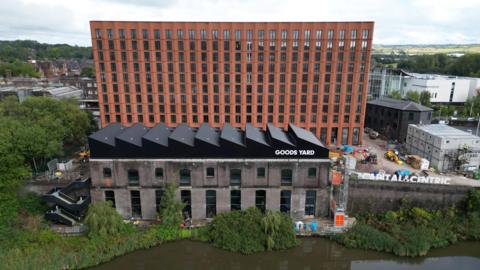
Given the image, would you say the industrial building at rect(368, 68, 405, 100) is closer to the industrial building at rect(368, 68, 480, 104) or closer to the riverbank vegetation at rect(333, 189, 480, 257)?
the industrial building at rect(368, 68, 480, 104)

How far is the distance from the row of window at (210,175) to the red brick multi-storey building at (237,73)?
2582 centimetres

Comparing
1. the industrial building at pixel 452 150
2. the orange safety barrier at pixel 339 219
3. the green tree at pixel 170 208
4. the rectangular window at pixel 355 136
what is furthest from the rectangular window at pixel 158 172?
the rectangular window at pixel 355 136

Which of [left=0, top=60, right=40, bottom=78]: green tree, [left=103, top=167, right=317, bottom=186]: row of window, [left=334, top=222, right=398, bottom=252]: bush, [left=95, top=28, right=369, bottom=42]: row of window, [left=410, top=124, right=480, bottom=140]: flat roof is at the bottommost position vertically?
[left=334, top=222, right=398, bottom=252]: bush

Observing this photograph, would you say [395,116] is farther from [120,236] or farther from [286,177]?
[120,236]

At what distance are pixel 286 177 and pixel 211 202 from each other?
868cm

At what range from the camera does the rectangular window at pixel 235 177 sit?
32000mm

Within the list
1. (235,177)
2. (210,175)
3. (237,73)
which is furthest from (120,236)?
(237,73)

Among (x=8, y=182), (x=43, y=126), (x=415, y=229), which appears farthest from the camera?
(x=43, y=126)

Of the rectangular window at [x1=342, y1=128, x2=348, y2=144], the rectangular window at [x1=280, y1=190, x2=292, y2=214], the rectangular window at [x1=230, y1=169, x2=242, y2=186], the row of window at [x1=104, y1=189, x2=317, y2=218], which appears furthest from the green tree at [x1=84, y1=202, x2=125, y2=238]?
the rectangular window at [x1=342, y1=128, x2=348, y2=144]

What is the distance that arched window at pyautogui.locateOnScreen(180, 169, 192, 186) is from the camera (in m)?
31.8

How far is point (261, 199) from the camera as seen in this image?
108 ft

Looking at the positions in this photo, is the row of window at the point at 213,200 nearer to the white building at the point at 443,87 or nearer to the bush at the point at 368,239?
the bush at the point at 368,239

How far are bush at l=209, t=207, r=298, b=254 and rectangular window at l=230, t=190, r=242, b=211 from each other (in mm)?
2614

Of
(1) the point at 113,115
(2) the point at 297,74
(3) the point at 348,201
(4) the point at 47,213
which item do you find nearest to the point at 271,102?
(2) the point at 297,74
